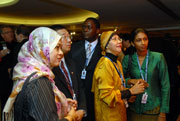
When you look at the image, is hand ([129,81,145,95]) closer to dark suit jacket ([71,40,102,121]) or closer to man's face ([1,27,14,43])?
dark suit jacket ([71,40,102,121])

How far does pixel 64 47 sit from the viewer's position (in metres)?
2.04

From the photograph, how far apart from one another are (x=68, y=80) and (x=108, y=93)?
42cm

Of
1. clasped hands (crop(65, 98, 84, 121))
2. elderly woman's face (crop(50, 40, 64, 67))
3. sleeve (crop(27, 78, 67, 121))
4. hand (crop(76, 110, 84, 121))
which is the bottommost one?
hand (crop(76, 110, 84, 121))

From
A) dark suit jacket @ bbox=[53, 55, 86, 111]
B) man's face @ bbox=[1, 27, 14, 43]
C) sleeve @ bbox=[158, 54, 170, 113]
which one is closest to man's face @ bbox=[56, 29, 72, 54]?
dark suit jacket @ bbox=[53, 55, 86, 111]

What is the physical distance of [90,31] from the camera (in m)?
3.12

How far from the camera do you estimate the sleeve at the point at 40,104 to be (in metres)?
1.17

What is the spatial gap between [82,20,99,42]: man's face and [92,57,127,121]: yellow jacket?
0.95 m

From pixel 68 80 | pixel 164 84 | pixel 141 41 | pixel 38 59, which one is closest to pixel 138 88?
pixel 164 84

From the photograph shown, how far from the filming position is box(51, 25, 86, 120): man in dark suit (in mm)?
1872

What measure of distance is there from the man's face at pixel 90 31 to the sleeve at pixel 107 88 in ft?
3.49

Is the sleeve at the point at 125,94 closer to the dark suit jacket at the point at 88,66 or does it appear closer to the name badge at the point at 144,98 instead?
the name badge at the point at 144,98

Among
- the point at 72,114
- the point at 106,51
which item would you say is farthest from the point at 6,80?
the point at 72,114

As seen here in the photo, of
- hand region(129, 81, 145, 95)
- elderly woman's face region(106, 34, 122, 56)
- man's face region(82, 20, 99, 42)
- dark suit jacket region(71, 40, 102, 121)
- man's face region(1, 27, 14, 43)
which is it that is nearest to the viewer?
hand region(129, 81, 145, 95)

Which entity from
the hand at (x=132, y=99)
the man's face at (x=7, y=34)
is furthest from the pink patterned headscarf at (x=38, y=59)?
the man's face at (x=7, y=34)
